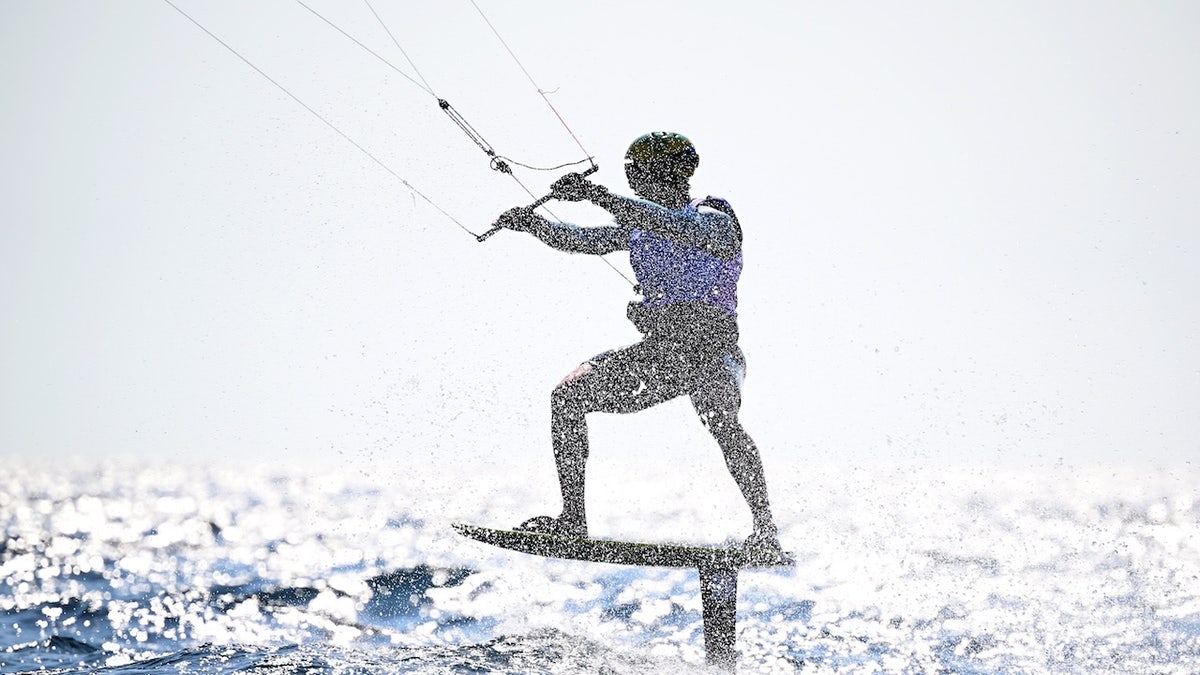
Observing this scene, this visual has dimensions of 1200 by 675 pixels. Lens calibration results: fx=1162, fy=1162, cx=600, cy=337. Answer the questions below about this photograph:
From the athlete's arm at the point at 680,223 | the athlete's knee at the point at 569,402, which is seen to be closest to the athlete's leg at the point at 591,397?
the athlete's knee at the point at 569,402

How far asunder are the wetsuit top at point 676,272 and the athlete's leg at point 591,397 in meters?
0.37

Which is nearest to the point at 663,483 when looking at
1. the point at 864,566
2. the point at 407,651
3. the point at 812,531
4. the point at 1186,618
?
the point at 812,531

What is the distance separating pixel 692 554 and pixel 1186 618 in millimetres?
6168

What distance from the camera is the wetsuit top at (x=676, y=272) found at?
735 centimetres

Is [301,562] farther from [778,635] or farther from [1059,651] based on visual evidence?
[1059,651]

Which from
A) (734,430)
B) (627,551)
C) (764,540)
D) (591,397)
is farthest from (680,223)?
(764,540)

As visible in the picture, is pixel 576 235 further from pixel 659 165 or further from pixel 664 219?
pixel 664 219

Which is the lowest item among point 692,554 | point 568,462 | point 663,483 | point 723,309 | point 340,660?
point 340,660

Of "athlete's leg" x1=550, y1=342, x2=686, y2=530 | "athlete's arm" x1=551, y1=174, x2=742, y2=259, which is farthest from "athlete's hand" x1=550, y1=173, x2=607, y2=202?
"athlete's leg" x1=550, y1=342, x2=686, y2=530

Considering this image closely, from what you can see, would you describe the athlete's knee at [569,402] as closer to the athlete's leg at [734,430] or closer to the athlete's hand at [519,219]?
the athlete's leg at [734,430]

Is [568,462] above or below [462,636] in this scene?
above

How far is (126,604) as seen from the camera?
1018 cm

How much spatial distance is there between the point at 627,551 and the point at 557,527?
486 millimetres

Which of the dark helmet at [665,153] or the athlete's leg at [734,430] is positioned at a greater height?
the dark helmet at [665,153]
